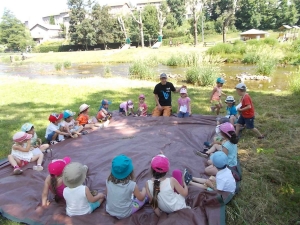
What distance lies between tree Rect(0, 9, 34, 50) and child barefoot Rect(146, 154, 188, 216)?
55.7 meters

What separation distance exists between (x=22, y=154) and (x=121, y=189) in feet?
7.31

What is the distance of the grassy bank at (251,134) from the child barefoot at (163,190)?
0.64 m

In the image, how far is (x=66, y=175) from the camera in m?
2.75

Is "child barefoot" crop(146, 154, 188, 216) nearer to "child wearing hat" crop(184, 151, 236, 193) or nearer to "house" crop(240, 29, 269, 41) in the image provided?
"child wearing hat" crop(184, 151, 236, 193)

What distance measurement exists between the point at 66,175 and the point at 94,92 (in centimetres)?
772

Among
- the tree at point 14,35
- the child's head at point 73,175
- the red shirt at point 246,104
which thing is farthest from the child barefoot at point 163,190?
the tree at point 14,35

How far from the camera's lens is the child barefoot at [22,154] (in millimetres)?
4000

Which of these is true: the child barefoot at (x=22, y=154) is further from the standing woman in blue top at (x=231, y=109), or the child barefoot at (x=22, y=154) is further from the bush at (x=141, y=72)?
the bush at (x=141, y=72)

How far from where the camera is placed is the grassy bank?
3.07 meters

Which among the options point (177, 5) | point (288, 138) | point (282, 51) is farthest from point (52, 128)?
point (177, 5)

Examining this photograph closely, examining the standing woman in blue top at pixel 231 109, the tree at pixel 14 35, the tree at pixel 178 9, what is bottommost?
the standing woman in blue top at pixel 231 109

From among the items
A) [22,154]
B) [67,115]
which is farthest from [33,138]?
[67,115]

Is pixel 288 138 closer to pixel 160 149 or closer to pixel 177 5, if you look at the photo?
pixel 160 149

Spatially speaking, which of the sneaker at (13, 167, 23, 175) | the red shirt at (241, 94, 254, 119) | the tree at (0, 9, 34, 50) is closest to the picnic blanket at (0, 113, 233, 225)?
the sneaker at (13, 167, 23, 175)
